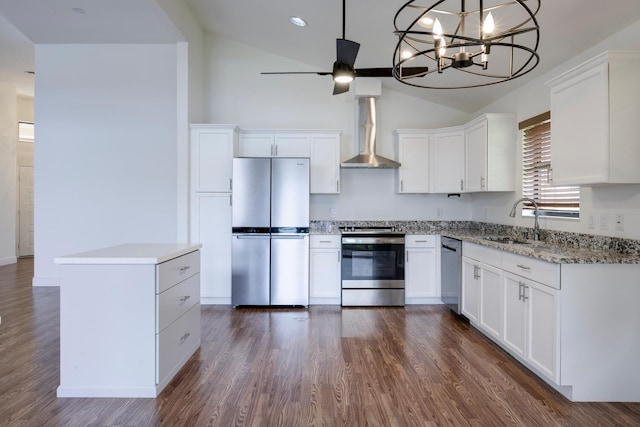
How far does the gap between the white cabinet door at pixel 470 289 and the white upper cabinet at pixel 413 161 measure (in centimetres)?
134

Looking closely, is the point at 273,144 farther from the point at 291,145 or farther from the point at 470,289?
the point at 470,289

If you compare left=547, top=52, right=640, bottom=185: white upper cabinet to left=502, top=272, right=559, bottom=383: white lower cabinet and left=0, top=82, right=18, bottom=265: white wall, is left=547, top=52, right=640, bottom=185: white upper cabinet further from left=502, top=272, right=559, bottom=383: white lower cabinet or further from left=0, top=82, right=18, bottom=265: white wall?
left=0, top=82, right=18, bottom=265: white wall

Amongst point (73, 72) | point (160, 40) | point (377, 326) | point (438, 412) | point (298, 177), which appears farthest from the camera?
point (73, 72)

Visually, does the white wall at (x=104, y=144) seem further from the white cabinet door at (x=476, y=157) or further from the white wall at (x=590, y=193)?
the white wall at (x=590, y=193)

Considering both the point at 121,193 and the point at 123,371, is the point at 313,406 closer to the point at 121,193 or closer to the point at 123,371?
the point at 123,371

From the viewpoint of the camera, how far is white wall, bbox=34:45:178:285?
458 centimetres

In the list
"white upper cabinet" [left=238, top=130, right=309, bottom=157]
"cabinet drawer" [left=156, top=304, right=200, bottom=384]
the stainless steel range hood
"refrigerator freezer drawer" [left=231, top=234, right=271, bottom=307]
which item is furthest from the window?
"cabinet drawer" [left=156, top=304, right=200, bottom=384]

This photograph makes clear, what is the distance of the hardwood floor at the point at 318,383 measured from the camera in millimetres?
1950

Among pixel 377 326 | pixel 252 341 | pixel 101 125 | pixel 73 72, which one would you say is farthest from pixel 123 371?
pixel 73 72

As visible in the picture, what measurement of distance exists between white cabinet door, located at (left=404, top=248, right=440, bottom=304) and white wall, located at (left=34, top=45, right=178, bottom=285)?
3.20 meters

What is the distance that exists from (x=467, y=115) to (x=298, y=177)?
2687 mm

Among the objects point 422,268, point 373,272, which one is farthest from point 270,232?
point 422,268

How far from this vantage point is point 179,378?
238 cm

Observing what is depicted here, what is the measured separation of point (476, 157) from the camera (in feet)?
13.1
